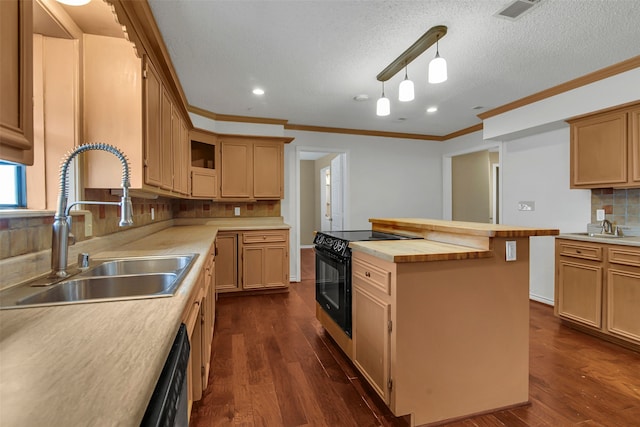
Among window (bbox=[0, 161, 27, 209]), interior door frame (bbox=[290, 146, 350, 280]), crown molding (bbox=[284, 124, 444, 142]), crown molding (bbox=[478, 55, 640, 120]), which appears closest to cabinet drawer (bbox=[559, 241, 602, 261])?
crown molding (bbox=[478, 55, 640, 120])

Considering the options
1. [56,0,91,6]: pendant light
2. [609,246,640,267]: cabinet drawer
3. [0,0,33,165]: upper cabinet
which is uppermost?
[56,0,91,6]: pendant light

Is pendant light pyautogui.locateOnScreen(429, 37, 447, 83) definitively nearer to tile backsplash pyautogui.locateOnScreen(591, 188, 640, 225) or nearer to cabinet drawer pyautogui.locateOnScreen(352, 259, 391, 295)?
cabinet drawer pyautogui.locateOnScreen(352, 259, 391, 295)

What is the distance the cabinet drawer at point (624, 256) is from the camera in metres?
2.48

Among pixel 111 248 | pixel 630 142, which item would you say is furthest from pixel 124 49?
pixel 630 142

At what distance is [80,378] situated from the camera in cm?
57

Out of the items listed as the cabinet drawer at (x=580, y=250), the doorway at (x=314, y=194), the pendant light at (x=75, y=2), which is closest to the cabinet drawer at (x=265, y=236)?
the pendant light at (x=75, y=2)

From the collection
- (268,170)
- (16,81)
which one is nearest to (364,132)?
(268,170)

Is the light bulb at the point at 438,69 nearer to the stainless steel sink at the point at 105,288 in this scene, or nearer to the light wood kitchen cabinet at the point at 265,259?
the stainless steel sink at the point at 105,288

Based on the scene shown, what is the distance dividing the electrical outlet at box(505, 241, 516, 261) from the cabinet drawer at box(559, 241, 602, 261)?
1622mm

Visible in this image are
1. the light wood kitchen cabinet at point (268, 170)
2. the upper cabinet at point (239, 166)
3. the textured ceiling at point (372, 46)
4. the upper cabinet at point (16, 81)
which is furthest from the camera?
the light wood kitchen cabinet at point (268, 170)

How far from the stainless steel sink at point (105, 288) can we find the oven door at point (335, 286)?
1.18 m

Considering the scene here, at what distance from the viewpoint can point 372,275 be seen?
188 centimetres

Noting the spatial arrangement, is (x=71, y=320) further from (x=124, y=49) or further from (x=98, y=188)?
(x=124, y=49)

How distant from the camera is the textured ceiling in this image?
1.98m
